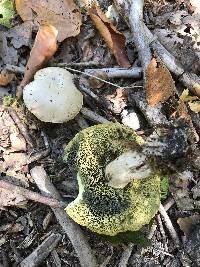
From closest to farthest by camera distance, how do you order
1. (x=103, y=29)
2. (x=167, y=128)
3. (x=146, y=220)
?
(x=167, y=128) → (x=146, y=220) → (x=103, y=29)

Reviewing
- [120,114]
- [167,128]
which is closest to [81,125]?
[120,114]

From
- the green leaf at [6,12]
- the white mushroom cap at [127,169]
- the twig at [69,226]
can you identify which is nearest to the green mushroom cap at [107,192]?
the white mushroom cap at [127,169]

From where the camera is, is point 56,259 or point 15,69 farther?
point 15,69

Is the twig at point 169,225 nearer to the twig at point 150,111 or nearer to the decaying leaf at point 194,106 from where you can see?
the twig at point 150,111

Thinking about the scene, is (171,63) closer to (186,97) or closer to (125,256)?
(186,97)

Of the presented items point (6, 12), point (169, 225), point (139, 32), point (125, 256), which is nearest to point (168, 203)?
point (169, 225)

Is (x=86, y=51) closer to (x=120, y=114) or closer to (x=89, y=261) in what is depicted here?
(x=120, y=114)
